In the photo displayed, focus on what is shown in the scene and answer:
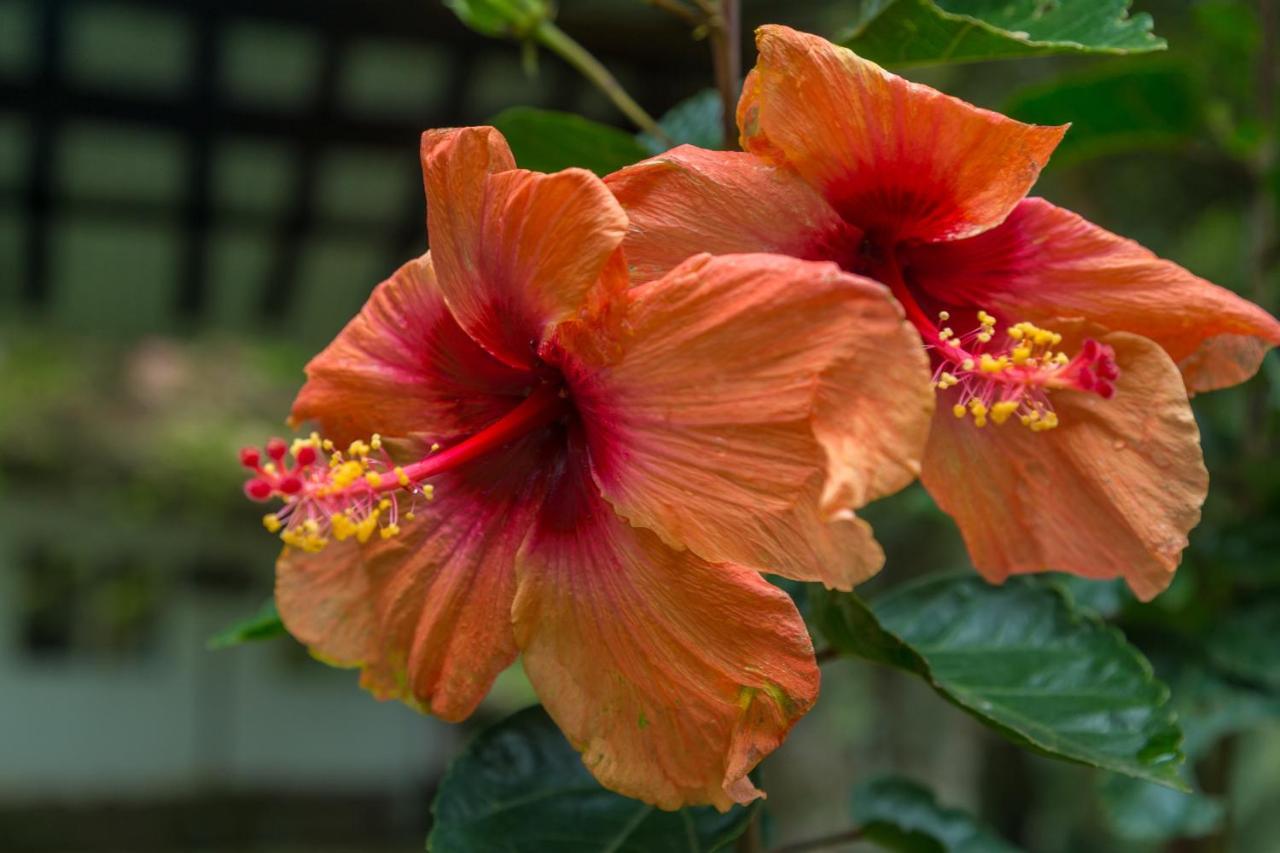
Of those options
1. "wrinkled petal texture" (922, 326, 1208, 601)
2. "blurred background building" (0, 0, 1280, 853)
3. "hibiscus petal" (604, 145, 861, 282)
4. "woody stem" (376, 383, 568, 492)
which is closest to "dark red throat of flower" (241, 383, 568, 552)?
"woody stem" (376, 383, 568, 492)

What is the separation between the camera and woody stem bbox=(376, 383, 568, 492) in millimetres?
656

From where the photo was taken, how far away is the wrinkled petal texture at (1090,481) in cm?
62

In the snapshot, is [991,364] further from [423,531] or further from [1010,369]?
[423,531]

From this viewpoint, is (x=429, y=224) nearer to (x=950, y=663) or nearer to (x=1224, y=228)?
(x=950, y=663)

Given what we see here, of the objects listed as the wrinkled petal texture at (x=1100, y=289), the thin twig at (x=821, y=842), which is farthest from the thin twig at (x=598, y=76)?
the thin twig at (x=821, y=842)

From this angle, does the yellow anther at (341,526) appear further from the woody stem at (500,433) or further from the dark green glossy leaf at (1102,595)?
the dark green glossy leaf at (1102,595)

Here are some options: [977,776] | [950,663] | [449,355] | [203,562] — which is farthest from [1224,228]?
[203,562]

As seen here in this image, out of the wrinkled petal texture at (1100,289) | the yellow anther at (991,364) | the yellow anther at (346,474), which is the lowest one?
the yellow anther at (346,474)

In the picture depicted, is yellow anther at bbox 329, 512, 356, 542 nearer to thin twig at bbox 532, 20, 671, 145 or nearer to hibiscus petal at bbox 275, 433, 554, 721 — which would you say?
hibiscus petal at bbox 275, 433, 554, 721

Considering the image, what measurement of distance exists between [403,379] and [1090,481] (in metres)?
0.38

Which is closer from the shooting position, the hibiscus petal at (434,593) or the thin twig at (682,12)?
the hibiscus petal at (434,593)

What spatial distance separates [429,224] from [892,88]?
24 cm

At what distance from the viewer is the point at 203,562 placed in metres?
10.1

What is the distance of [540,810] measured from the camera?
0.78m
